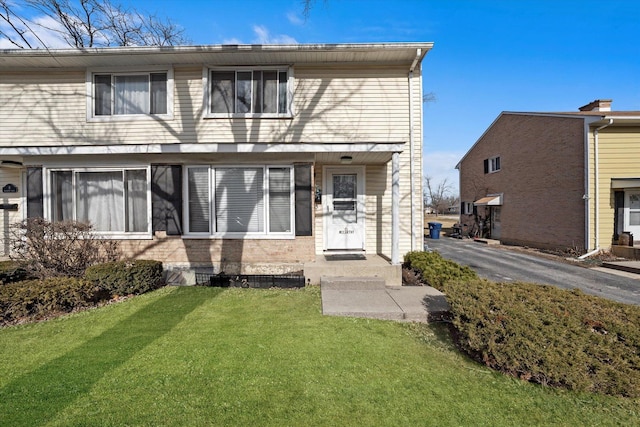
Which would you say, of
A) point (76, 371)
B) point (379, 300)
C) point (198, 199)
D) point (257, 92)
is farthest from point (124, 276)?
→ point (257, 92)

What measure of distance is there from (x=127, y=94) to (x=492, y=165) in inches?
796

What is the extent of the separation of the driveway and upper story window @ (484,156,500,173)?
7.44m

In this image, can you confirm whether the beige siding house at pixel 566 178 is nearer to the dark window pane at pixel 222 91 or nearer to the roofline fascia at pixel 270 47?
the roofline fascia at pixel 270 47

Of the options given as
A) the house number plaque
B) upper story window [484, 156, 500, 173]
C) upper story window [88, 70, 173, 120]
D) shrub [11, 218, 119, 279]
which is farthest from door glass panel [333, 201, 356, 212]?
upper story window [484, 156, 500, 173]

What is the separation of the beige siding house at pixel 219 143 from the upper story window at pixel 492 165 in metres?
13.9

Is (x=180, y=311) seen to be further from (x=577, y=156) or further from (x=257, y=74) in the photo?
(x=577, y=156)

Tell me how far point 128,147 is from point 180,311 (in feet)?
14.2

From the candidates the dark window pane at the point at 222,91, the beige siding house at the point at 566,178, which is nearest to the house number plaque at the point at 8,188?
the dark window pane at the point at 222,91

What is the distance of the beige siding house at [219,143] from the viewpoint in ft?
24.9

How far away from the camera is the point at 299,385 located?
3.05m

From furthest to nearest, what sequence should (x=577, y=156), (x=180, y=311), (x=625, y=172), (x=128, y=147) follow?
(x=577, y=156), (x=625, y=172), (x=128, y=147), (x=180, y=311)

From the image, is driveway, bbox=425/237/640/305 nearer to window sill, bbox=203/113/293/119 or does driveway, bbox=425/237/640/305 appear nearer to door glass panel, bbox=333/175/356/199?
door glass panel, bbox=333/175/356/199

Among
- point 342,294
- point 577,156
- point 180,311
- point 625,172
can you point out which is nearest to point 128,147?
point 180,311

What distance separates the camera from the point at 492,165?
19766 mm
